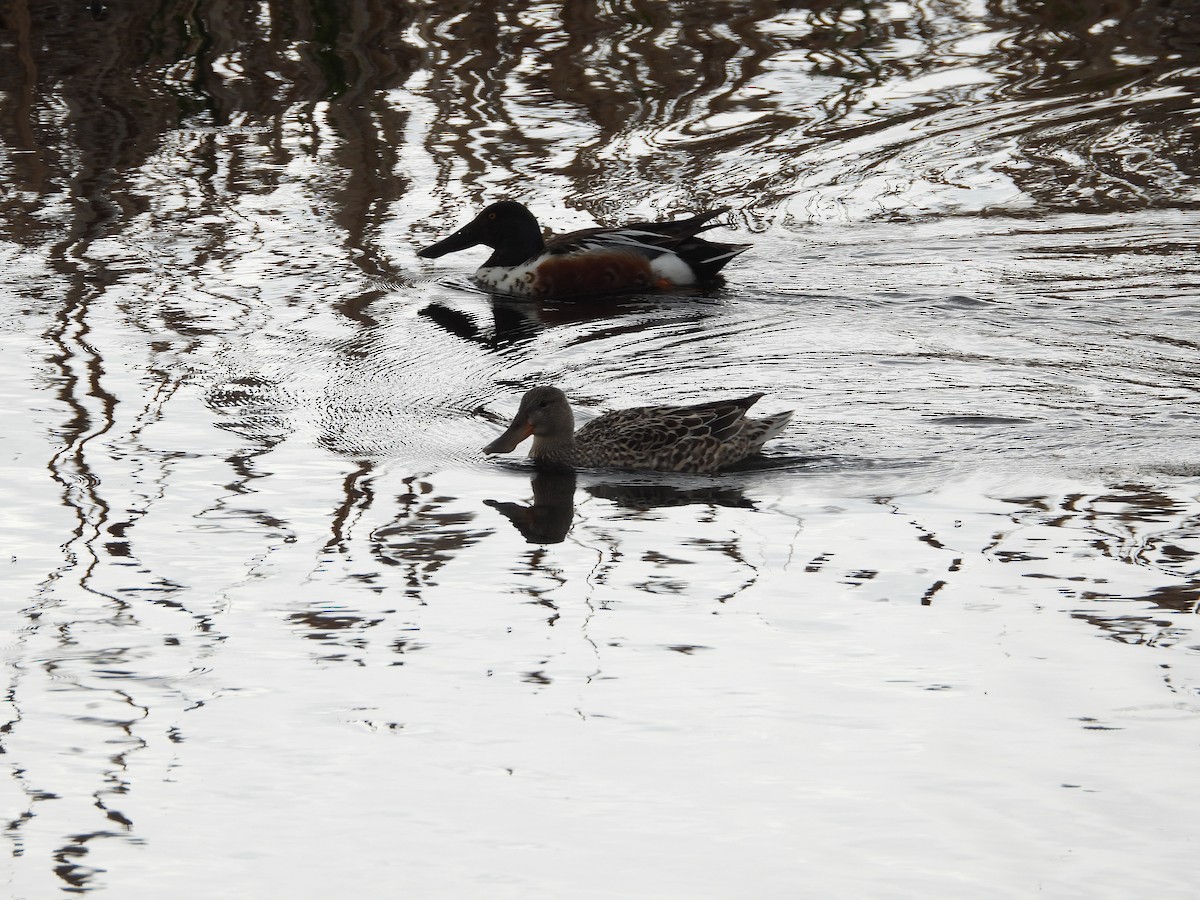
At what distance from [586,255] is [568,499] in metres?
3.51

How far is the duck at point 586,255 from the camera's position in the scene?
1012cm

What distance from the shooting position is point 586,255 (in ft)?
33.4

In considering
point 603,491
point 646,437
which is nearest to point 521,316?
point 646,437

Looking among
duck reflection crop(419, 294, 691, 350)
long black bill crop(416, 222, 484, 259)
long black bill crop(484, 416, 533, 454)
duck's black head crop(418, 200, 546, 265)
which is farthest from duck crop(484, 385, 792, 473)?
long black bill crop(416, 222, 484, 259)

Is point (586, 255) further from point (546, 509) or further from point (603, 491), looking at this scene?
point (546, 509)

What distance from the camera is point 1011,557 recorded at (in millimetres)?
5879

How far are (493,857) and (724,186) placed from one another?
26.4 ft

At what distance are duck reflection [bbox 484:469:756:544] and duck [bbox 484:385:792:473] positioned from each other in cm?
10

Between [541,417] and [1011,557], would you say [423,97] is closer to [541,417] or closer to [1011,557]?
[541,417]

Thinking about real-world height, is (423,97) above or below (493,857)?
above

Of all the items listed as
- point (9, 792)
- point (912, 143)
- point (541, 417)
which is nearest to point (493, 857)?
point (9, 792)

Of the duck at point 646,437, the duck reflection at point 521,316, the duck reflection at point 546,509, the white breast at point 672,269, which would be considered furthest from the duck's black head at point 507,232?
the duck reflection at point 546,509

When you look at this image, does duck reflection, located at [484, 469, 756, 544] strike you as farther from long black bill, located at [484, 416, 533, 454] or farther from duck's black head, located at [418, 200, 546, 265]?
duck's black head, located at [418, 200, 546, 265]

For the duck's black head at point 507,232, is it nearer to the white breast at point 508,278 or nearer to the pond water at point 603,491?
the white breast at point 508,278
